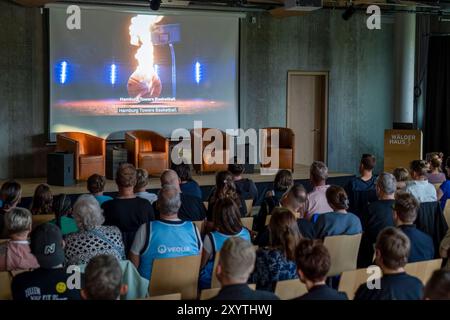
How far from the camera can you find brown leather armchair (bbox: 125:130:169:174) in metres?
10.2

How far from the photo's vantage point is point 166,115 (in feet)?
37.4

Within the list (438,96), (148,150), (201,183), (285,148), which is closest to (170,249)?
(201,183)

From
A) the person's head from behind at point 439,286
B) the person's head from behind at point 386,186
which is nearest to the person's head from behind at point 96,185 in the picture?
the person's head from behind at point 386,186

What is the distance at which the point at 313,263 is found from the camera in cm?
287

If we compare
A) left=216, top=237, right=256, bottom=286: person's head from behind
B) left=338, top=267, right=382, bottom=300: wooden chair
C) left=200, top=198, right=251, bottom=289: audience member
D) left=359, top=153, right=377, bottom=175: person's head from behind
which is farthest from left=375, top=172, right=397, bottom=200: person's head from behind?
left=216, top=237, right=256, bottom=286: person's head from behind

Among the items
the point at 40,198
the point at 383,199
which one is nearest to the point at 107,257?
the point at 40,198

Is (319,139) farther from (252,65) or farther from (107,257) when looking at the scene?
(107,257)

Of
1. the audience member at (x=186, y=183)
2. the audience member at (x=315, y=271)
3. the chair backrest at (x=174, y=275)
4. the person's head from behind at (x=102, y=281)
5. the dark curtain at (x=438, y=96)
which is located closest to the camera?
the person's head from behind at (x=102, y=281)

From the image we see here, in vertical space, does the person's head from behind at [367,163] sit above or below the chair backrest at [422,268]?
above

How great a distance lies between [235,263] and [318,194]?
2.79 m

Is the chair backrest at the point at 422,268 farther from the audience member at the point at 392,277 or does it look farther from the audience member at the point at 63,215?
the audience member at the point at 63,215

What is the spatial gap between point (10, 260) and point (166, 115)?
7.76 metres

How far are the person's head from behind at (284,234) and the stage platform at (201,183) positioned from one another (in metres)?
5.23

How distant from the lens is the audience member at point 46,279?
10.5 ft
